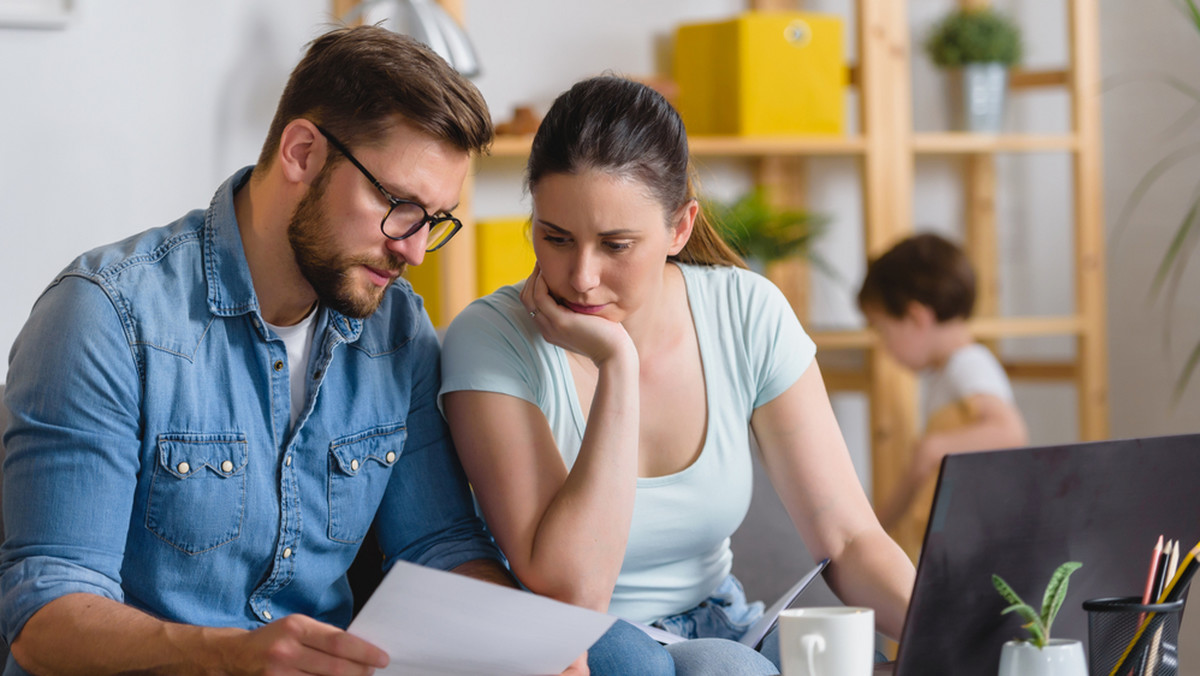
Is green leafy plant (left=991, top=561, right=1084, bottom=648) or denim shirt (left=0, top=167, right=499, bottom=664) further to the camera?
denim shirt (left=0, top=167, right=499, bottom=664)

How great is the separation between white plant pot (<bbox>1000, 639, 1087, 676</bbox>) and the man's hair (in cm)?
72

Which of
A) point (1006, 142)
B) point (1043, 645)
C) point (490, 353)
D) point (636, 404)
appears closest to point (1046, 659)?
point (1043, 645)

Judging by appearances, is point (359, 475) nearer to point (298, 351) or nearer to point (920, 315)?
point (298, 351)

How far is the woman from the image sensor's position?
119 centimetres

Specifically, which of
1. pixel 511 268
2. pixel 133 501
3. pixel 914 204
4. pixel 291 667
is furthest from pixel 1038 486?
pixel 914 204

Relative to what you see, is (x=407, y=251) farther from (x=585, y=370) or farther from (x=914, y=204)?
(x=914, y=204)

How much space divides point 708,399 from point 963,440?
52.6 inches

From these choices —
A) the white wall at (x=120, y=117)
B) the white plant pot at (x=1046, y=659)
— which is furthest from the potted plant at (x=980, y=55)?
the white plant pot at (x=1046, y=659)

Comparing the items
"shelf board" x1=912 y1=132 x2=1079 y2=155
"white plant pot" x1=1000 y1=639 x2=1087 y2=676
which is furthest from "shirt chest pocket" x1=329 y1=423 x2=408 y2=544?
"shelf board" x1=912 y1=132 x2=1079 y2=155

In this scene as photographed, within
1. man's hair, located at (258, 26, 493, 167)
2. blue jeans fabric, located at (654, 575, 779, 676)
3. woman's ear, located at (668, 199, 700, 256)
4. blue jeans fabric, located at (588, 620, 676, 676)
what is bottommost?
blue jeans fabric, located at (654, 575, 779, 676)

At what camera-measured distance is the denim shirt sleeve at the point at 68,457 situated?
3.42 ft

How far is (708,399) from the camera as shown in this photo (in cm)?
136

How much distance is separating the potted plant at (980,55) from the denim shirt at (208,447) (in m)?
2.08

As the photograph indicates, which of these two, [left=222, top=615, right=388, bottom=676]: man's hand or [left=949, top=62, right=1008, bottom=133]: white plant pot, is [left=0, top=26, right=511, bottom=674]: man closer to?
[left=222, top=615, right=388, bottom=676]: man's hand
